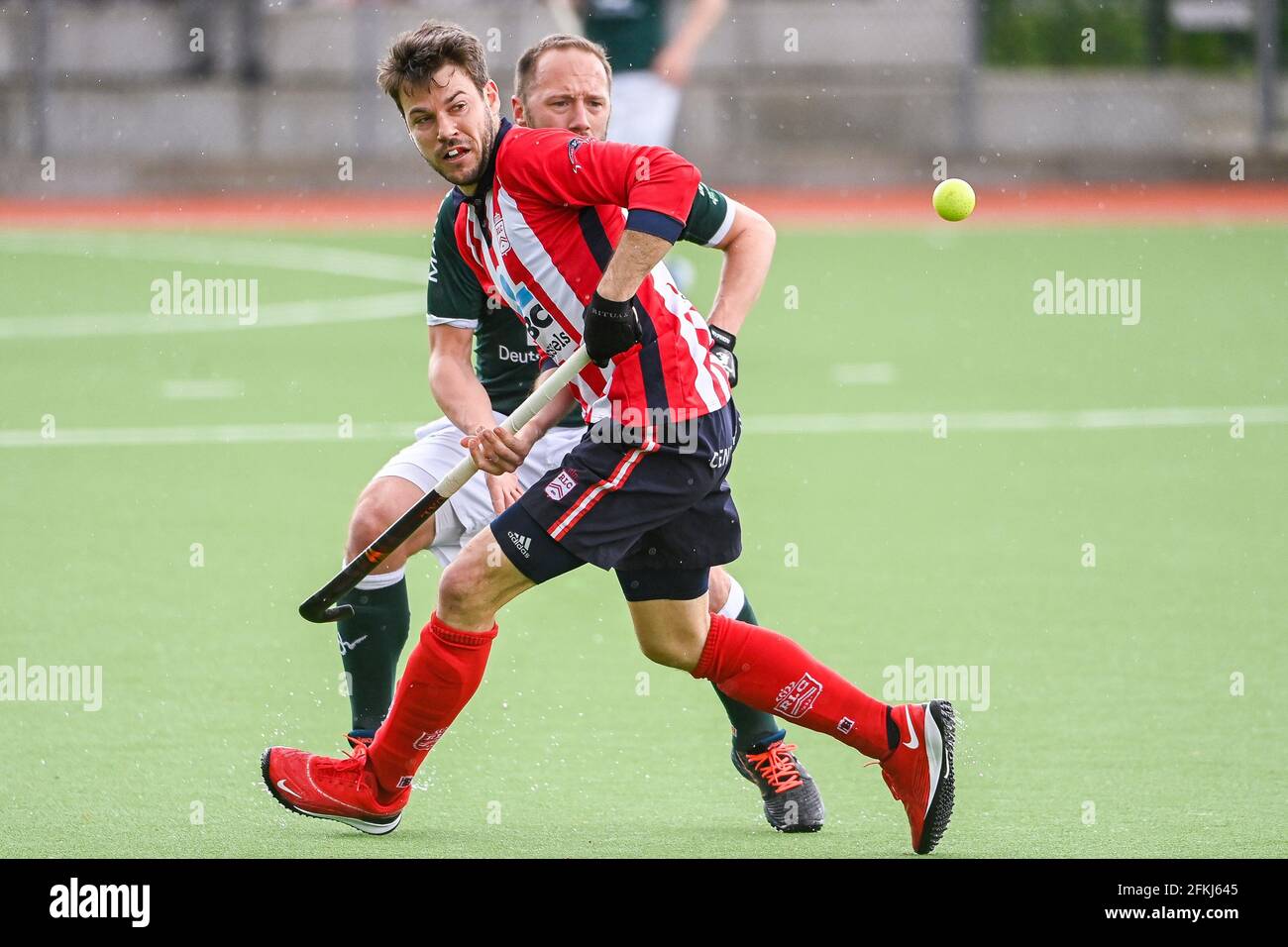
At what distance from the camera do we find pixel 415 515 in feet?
14.7

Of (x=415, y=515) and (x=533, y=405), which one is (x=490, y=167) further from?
(x=415, y=515)

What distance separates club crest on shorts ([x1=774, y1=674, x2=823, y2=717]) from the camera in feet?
13.9

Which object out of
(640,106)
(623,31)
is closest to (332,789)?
(640,106)

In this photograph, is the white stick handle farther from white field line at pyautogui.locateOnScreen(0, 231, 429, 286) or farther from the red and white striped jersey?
white field line at pyautogui.locateOnScreen(0, 231, 429, 286)

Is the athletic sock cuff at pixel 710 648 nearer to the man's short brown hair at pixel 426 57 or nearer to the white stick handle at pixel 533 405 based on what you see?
the white stick handle at pixel 533 405

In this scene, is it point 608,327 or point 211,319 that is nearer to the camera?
point 608,327

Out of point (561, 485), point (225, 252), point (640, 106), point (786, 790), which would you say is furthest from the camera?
point (225, 252)

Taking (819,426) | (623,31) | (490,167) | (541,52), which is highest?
(623,31)

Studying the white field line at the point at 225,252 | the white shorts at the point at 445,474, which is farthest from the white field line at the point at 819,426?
the white field line at the point at 225,252

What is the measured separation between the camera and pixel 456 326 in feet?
15.5

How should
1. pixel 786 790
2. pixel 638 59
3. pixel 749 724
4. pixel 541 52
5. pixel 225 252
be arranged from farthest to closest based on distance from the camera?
pixel 225 252 < pixel 638 59 < pixel 541 52 < pixel 749 724 < pixel 786 790

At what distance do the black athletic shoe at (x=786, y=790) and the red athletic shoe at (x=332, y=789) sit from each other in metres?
0.76

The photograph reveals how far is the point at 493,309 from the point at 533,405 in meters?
0.77

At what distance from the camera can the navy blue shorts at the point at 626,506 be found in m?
4.04
